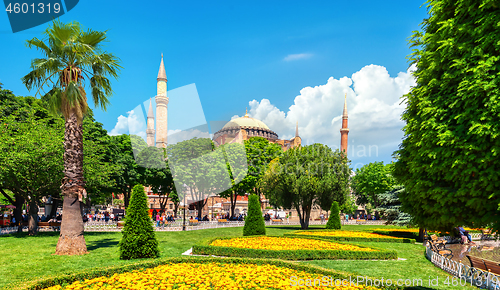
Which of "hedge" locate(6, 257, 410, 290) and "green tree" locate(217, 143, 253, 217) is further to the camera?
"green tree" locate(217, 143, 253, 217)

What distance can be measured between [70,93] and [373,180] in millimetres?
48766

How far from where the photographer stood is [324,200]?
2706 cm

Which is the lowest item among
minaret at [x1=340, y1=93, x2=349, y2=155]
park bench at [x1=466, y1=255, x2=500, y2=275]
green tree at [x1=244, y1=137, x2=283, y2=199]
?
park bench at [x1=466, y1=255, x2=500, y2=275]

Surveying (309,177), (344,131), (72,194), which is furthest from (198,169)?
(344,131)

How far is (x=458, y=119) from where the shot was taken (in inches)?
206

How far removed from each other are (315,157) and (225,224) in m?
12.3

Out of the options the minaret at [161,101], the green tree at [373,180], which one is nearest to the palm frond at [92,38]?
the minaret at [161,101]

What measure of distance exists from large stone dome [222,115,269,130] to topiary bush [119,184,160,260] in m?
79.4

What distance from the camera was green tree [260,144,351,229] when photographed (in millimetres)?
26422

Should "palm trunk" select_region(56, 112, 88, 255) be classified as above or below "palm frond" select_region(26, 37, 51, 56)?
below

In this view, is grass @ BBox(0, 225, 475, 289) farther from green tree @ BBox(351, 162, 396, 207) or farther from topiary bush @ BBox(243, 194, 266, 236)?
green tree @ BBox(351, 162, 396, 207)

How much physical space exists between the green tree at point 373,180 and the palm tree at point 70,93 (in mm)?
45756

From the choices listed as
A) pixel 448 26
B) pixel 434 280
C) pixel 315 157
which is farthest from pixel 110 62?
pixel 315 157

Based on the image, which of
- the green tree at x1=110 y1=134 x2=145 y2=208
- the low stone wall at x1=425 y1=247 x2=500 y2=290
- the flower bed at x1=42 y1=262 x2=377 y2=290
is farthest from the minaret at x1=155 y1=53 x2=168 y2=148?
Answer: the low stone wall at x1=425 y1=247 x2=500 y2=290
